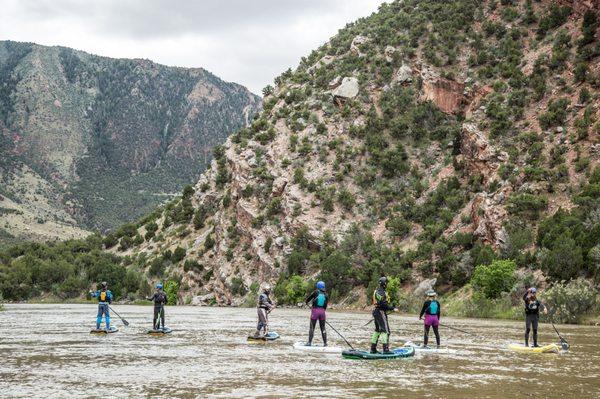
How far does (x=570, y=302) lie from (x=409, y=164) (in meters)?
48.0

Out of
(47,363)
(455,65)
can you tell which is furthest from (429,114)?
(47,363)

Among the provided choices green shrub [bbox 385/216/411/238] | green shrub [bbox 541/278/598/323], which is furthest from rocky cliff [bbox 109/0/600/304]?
green shrub [bbox 541/278/598/323]

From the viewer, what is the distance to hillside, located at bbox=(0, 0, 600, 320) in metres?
68.5

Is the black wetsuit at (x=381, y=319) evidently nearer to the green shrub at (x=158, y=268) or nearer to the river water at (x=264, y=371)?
the river water at (x=264, y=371)

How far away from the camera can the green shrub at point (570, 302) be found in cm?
4869

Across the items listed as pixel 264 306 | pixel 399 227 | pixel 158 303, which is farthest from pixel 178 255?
pixel 264 306

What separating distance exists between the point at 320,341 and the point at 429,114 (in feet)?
237

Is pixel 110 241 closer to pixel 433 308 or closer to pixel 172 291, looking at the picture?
pixel 172 291

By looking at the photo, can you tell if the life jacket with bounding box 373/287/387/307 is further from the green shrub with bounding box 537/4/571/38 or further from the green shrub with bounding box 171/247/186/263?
the green shrub with bounding box 171/247/186/263

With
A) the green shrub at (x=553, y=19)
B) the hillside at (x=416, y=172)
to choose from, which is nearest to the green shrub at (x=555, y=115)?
the hillside at (x=416, y=172)

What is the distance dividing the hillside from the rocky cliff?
229mm

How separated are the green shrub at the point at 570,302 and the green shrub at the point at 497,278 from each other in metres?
8.65

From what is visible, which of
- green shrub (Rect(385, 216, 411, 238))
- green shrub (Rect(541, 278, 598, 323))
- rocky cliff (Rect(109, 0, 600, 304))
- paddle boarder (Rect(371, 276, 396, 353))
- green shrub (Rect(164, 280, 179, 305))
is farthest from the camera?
green shrub (Rect(164, 280, 179, 305))

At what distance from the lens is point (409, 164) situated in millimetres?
95062
